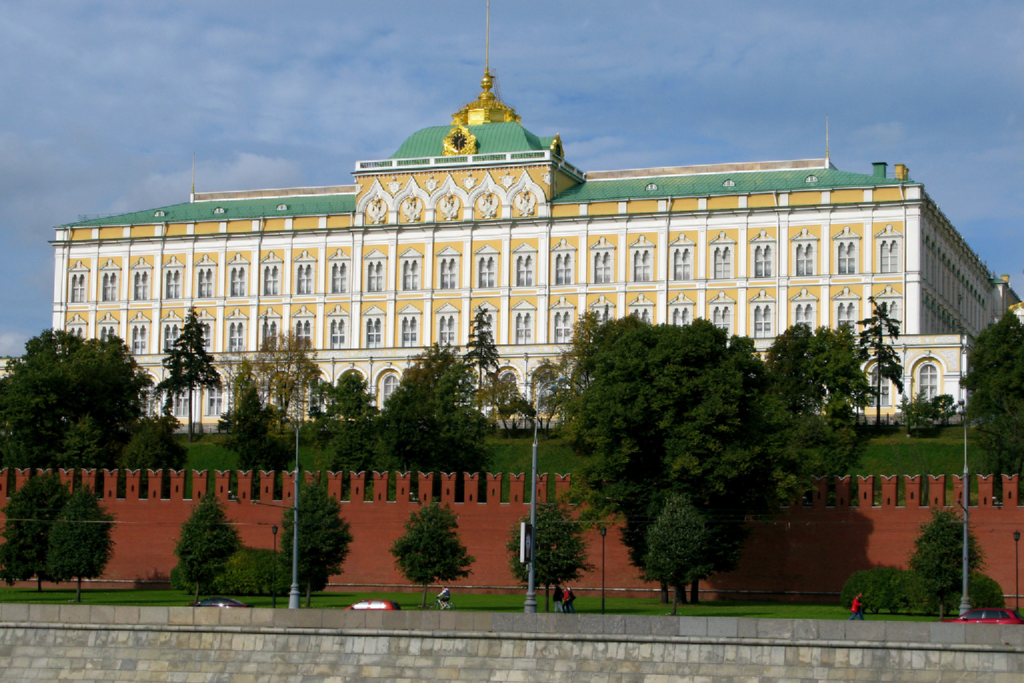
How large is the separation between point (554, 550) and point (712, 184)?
161 feet

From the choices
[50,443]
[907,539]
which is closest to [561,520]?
[907,539]

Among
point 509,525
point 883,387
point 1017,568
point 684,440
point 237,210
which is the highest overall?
point 237,210

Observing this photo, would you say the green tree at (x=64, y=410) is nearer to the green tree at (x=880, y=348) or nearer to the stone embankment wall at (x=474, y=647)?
the stone embankment wall at (x=474, y=647)

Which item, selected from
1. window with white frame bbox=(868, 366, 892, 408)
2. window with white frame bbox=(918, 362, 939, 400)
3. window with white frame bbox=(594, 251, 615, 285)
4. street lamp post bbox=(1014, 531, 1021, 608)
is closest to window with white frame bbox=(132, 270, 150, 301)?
window with white frame bbox=(594, 251, 615, 285)

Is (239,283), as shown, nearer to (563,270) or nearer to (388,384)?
Result: (388,384)

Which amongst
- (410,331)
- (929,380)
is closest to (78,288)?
(410,331)

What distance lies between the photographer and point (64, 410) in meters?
76.5

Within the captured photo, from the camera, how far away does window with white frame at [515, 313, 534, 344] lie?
99.1 metres

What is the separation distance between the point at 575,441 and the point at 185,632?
2245cm

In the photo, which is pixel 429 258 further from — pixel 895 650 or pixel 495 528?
pixel 895 650

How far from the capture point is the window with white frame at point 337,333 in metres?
103

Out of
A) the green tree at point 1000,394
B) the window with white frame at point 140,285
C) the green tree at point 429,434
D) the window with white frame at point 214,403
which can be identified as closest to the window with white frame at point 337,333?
the window with white frame at point 214,403

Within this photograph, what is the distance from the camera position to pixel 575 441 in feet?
202

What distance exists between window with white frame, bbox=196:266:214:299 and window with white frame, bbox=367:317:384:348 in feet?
35.8
